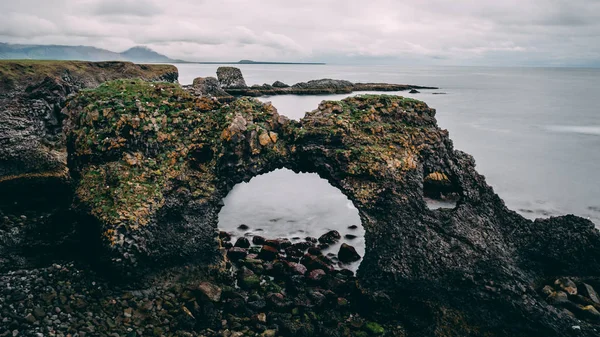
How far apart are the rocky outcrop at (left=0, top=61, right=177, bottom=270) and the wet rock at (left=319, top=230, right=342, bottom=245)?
45.2ft

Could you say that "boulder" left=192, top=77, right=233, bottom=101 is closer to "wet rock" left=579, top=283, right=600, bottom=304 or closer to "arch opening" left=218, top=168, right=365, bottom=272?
"arch opening" left=218, top=168, right=365, bottom=272

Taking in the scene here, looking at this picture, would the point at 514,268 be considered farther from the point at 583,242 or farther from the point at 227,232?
the point at 227,232

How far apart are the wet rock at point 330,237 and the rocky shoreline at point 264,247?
7.62ft

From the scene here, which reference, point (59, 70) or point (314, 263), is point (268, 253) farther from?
point (59, 70)

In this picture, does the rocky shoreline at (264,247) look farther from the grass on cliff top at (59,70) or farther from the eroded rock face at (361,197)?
the grass on cliff top at (59,70)

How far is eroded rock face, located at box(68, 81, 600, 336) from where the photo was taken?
16312 mm

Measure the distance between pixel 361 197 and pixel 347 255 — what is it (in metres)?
4.84

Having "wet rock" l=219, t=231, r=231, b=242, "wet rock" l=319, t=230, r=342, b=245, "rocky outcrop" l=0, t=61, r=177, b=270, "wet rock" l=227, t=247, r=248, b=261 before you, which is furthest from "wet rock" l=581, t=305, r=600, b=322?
"rocky outcrop" l=0, t=61, r=177, b=270

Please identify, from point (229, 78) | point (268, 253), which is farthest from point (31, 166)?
point (229, 78)

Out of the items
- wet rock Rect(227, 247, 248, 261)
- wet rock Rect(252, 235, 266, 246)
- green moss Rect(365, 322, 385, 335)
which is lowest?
green moss Rect(365, 322, 385, 335)

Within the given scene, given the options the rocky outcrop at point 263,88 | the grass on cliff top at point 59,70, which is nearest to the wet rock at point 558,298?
the grass on cliff top at point 59,70

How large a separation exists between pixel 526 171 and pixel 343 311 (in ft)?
115

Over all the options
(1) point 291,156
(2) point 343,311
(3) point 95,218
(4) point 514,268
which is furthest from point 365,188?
(3) point 95,218

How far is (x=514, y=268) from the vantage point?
1766 centimetres
